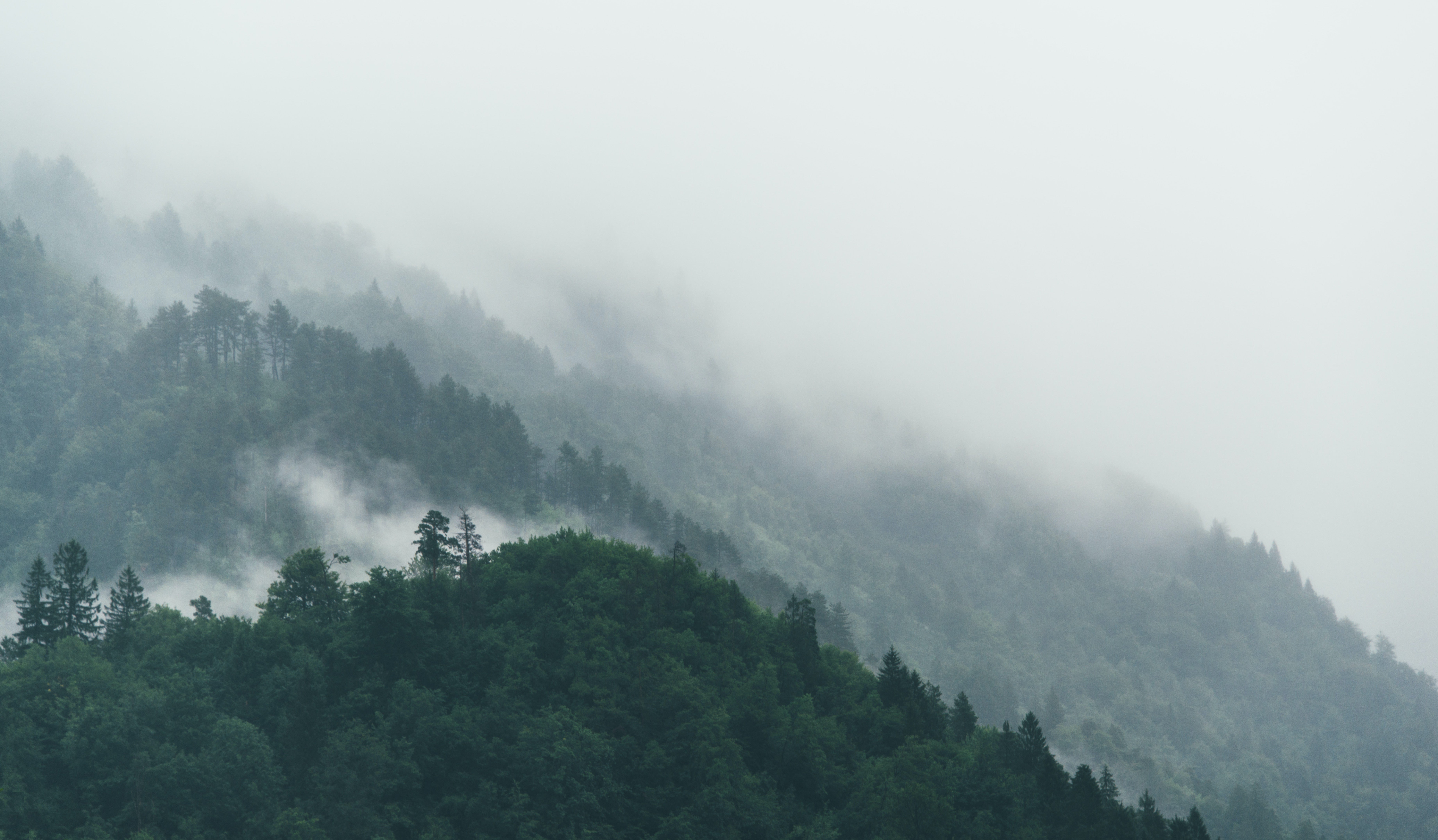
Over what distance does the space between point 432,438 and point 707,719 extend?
87535mm

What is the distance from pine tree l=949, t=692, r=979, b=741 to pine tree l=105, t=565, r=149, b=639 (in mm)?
72313

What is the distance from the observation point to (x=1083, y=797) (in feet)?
326

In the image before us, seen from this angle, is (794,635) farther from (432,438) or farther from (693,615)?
(432,438)

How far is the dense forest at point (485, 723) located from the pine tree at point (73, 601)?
244 mm

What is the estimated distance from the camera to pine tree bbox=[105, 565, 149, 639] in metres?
96.1

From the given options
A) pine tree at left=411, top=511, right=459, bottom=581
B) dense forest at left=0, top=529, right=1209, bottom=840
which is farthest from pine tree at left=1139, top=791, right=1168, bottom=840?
pine tree at left=411, top=511, right=459, bottom=581

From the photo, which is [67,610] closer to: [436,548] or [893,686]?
[436,548]

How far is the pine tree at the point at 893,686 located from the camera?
112 m

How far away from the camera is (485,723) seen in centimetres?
9175

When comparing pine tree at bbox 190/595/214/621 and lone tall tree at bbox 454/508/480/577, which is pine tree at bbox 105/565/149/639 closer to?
pine tree at bbox 190/595/214/621

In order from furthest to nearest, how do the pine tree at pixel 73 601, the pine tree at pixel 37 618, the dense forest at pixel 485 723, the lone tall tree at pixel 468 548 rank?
Answer: the lone tall tree at pixel 468 548, the pine tree at pixel 73 601, the pine tree at pixel 37 618, the dense forest at pixel 485 723

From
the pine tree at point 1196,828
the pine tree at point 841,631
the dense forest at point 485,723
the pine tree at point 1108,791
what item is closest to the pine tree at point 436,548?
the dense forest at point 485,723

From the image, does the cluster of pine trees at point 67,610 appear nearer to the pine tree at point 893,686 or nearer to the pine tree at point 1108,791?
the pine tree at point 893,686

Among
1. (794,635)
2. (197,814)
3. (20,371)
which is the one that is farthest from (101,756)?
(20,371)
